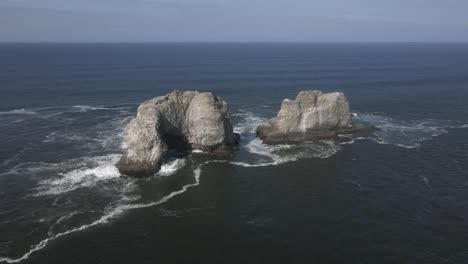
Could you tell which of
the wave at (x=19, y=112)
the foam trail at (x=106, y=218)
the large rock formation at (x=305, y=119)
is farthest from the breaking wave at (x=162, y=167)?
the wave at (x=19, y=112)

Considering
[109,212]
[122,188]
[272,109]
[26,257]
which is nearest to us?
[26,257]

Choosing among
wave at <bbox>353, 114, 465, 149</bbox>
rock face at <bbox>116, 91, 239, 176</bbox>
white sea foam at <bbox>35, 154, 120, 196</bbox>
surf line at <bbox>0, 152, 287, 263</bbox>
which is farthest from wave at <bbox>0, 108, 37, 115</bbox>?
wave at <bbox>353, 114, 465, 149</bbox>

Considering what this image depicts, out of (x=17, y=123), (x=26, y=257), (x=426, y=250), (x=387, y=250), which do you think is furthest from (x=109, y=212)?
(x=17, y=123)

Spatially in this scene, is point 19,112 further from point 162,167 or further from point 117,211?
point 117,211

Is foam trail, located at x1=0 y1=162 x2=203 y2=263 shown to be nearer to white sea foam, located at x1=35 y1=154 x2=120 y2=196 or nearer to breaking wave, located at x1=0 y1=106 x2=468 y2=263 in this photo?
breaking wave, located at x1=0 y1=106 x2=468 y2=263

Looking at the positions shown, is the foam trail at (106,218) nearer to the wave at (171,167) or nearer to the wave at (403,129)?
the wave at (171,167)

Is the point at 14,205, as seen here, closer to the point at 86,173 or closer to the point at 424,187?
the point at 86,173
